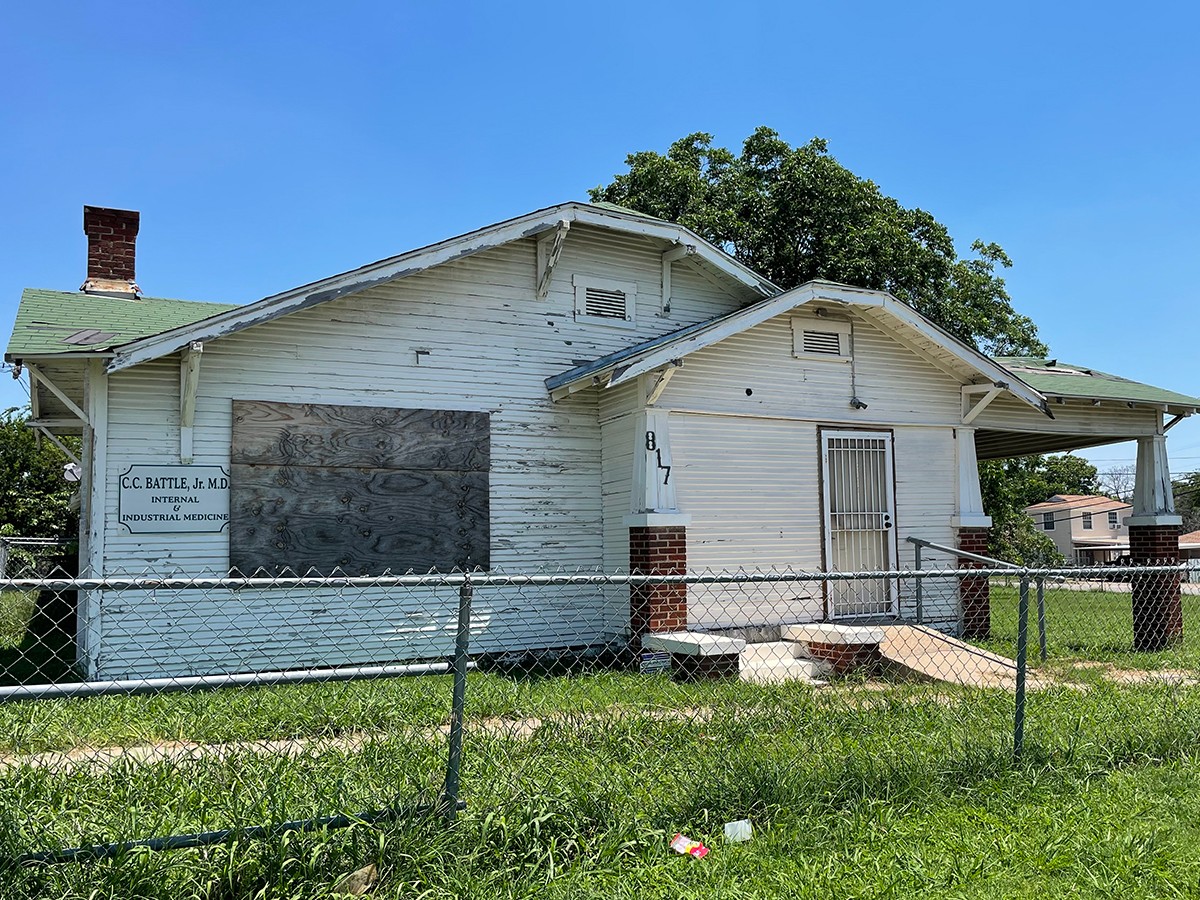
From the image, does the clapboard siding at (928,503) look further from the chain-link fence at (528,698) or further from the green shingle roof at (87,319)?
the green shingle roof at (87,319)

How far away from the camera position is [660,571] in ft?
31.4

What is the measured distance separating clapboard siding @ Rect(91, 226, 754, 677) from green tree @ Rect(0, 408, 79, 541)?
61.9 feet

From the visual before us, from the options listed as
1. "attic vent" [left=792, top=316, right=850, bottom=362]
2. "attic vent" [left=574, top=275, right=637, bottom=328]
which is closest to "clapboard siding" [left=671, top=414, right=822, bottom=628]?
"attic vent" [left=792, top=316, right=850, bottom=362]

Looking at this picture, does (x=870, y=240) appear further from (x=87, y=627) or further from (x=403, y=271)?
(x=87, y=627)

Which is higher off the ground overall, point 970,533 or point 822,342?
point 822,342

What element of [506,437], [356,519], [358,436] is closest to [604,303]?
[506,437]

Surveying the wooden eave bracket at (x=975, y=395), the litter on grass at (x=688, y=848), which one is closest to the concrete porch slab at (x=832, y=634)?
the wooden eave bracket at (x=975, y=395)

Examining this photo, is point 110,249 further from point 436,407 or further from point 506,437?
point 506,437

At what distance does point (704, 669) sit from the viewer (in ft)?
27.0

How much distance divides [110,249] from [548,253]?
589 centimetres

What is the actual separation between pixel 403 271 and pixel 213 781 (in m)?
6.34

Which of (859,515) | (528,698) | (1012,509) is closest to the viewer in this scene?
(528,698)

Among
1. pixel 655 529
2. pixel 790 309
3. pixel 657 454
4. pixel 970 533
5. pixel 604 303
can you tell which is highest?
pixel 604 303

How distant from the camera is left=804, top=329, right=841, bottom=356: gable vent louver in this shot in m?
11.0
